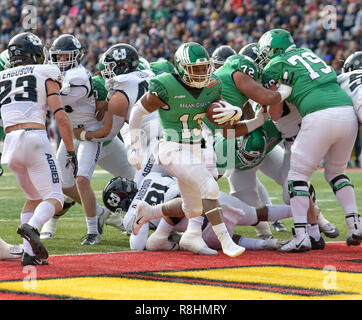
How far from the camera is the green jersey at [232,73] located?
20.6 ft

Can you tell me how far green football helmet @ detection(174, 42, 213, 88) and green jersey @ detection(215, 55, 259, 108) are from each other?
74cm

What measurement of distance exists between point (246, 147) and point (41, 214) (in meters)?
2.01

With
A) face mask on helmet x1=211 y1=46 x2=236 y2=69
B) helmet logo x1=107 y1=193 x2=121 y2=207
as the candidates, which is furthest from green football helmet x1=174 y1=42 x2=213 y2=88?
face mask on helmet x1=211 y1=46 x2=236 y2=69

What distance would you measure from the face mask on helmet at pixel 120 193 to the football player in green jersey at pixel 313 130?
157cm

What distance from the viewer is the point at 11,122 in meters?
5.49

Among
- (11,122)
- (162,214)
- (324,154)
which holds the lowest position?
(162,214)

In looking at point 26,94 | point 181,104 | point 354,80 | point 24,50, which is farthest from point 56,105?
point 354,80

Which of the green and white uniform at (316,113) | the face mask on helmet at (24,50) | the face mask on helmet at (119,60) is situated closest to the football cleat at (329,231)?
the green and white uniform at (316,113)

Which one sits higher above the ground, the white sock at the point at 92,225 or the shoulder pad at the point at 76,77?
the shoulder pad at the point at 76,77

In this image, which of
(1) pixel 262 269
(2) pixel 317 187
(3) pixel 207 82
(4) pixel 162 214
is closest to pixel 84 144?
(4) pixel 162 214

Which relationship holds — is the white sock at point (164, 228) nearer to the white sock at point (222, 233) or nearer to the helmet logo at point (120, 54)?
the white sock at point (222, 233)

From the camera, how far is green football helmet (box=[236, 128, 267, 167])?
6582 millimetres

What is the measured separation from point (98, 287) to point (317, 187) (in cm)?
789

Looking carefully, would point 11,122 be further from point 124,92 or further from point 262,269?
point 262,269
